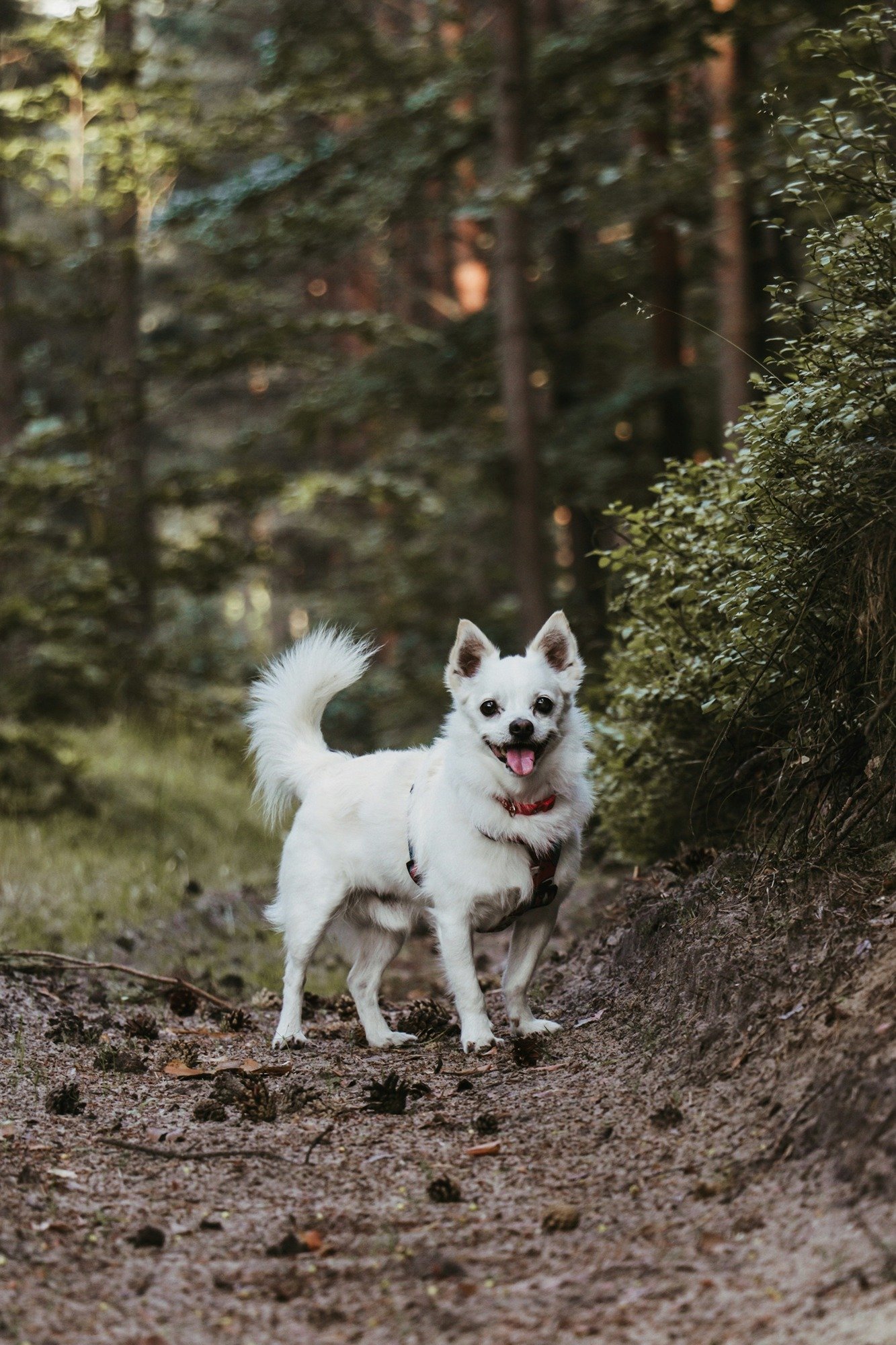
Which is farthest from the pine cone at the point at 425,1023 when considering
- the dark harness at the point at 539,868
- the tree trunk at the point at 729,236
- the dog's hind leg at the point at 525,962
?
the tree trunk at the point at 729,236

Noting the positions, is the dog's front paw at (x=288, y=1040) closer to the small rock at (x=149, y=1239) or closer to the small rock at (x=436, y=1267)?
the small rock at (x=149, y=1239)

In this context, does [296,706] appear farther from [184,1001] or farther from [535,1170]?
[535,1170]

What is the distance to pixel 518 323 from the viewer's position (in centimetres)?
1269

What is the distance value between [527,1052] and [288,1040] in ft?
3.83

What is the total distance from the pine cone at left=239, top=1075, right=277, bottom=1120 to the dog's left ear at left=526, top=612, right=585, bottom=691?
6.18ft

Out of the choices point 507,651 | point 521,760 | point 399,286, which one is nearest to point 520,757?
point 521,760

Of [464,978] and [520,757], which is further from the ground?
[520,757]

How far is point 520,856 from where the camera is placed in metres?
4.80

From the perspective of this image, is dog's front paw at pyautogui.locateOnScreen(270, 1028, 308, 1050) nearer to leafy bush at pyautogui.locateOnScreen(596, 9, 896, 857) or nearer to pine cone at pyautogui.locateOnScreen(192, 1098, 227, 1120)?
pine cone at pyautogui.locateOnScreen(192, 1098, 227, 1120)

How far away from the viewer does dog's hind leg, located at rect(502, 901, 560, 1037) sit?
4.92 meters

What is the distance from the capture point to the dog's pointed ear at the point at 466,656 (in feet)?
16.4

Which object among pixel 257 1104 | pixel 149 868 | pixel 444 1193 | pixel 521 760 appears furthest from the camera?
pixel 149 868

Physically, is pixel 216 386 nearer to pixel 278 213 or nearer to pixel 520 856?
pixel 278 213

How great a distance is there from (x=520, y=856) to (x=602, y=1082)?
3.33ft
